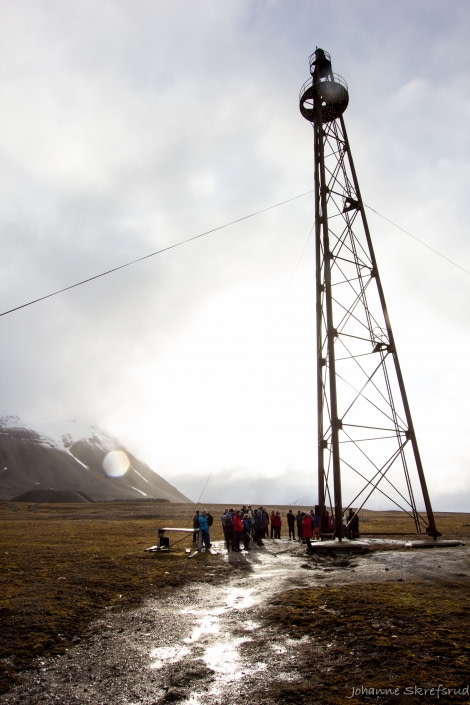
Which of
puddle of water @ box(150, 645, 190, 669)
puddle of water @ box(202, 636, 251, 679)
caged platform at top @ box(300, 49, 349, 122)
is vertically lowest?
puddle of water @ box(150, 645, 190, 669)

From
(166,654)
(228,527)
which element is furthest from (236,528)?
(166,654)

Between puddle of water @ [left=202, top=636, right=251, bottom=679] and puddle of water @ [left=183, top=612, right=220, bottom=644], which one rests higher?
puddle of water @ [left=202, top=636, right=251, bottom=679]

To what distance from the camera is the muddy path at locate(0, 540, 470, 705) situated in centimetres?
491

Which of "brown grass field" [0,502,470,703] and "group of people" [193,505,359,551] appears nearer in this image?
"brown grass field" [0,502,470,703]

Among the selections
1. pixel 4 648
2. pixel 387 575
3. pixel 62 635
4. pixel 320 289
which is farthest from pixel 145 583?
pixel 320 289

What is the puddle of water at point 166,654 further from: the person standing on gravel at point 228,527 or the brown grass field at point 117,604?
the person standing on gravel at point 228,527

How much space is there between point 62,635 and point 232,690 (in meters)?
3.35

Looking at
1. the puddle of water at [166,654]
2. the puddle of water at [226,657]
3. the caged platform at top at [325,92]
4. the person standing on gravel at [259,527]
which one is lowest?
the puddle of water at [166,654]

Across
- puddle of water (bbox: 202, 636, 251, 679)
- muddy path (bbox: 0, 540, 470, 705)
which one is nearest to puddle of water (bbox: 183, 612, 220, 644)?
muddy path (bbox: 0, 540, 470, 705)

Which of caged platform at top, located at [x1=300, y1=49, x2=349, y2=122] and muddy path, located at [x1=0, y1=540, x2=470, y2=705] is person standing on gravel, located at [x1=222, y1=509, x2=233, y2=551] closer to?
muddy path, located at [x1=0, y1=540, x2=470, y2=705]

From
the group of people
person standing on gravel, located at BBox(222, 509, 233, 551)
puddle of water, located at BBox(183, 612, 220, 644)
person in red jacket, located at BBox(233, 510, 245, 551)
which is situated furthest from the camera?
person standing on gravel, located at BBox(222, 509, 233, 551)

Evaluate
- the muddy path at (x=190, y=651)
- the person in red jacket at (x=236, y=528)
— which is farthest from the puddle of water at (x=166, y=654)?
the person in red jacket at (x=236, y=528)

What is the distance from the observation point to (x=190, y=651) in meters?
6.13

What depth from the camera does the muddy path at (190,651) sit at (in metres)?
4.91
